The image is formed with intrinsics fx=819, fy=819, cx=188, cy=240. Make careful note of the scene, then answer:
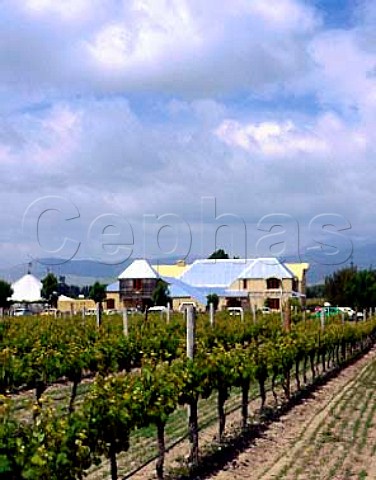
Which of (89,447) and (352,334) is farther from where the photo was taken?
(352,334)

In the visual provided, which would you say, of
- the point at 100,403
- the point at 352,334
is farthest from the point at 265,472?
the point at 352,334

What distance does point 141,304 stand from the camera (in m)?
68.2

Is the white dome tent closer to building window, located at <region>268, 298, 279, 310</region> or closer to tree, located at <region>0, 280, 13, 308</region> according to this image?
tree, located at <region>0, 280, 13, 308</region>

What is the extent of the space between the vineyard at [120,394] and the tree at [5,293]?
137 ft

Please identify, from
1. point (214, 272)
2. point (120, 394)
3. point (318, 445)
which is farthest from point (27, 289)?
point (120, 394)

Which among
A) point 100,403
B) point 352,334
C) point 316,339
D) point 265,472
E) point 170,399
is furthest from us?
point 352,334

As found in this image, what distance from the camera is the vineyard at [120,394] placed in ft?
20.0

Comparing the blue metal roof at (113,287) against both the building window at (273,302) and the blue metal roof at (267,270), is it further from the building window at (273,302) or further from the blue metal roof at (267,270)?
the building window at (273,302)

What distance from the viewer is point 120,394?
8.05 m

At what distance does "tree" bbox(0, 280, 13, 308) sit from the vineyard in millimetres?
41756

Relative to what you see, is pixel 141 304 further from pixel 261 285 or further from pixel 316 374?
pixel 316 374

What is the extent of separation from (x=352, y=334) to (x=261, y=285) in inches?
1704

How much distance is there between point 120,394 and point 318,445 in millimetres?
4786

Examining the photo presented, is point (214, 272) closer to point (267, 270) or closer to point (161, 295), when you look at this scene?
point (267, 270)
